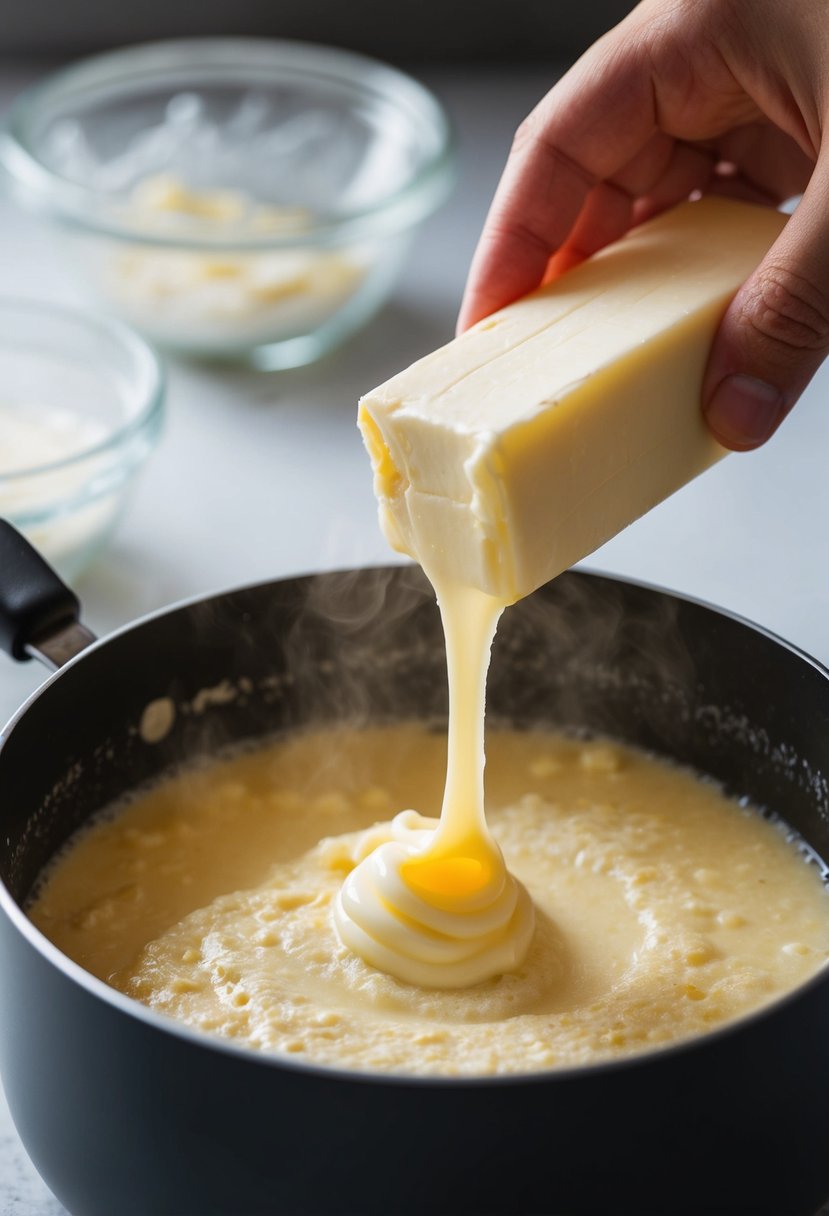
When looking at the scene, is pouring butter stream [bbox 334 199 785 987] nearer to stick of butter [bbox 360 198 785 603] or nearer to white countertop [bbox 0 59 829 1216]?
stick of butter [bbox 360 198 785 603]

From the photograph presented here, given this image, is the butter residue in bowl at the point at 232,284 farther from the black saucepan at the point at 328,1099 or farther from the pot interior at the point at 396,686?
the black saucepan at the point at 328,1099

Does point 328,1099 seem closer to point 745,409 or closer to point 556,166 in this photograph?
point 745,409

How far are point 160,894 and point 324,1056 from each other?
347 millimetres

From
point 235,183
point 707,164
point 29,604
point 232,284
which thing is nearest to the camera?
point 29,604

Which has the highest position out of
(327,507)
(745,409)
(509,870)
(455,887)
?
(745,409)

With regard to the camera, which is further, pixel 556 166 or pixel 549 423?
pixel 556 166

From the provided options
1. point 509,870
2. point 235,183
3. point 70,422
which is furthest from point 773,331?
point 235,183

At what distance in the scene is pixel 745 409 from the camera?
4.34 feet

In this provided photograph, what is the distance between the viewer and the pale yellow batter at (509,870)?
3.89 feet

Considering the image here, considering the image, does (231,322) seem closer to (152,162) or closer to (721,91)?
(152,162)

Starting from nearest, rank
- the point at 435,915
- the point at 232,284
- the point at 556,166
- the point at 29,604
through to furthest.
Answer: the point at 435,915
the point at 29,604
the point at 556,166
the point at 232,284

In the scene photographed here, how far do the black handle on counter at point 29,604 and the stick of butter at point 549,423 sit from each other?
35 cm

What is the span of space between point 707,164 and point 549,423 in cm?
81

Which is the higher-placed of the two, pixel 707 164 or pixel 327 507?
pixel 707 164
